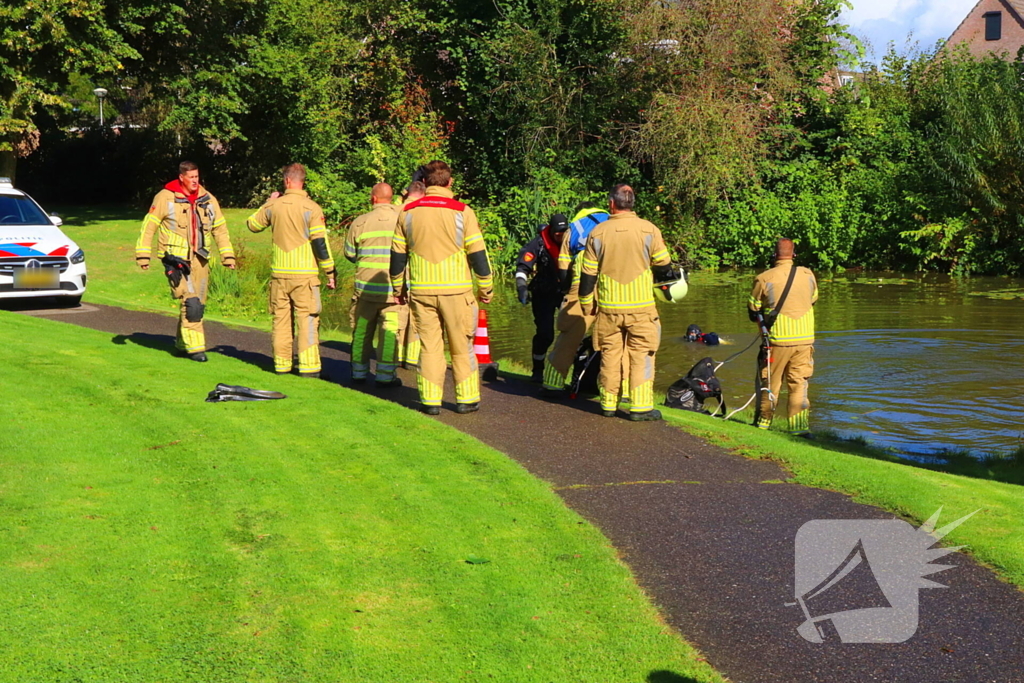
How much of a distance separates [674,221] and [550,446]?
22735 mm

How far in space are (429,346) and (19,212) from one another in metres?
10.2

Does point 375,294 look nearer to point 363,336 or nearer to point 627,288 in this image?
point 363,336

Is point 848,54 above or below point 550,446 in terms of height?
above

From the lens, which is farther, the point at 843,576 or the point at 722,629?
the point at 843,576

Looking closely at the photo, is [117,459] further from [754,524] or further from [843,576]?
[843,576]

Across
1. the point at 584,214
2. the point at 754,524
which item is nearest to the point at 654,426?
the point at 584,214

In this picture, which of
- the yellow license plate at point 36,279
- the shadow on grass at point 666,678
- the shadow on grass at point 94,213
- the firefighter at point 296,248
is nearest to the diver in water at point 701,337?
the firefighter at point 296,248

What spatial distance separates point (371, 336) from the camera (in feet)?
38.3

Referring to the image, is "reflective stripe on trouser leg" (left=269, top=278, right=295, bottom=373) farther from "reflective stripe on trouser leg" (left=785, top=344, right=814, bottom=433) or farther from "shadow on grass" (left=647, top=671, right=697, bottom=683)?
"shadow on grass" (left=647, top=671, right=697, bottom=683)

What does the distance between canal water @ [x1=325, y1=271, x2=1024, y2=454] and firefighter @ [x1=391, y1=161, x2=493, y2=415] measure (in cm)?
503

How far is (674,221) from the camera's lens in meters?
31.2

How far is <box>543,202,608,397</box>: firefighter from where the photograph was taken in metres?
11.0

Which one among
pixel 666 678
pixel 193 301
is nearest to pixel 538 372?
pixel 193 301

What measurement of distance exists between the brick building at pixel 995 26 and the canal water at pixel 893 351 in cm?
4156
